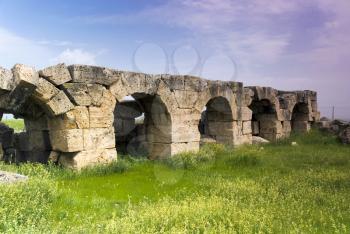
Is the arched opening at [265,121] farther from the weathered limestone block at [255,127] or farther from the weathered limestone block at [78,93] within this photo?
the weathered limestone block at [78,93]

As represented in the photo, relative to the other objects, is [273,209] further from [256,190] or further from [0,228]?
[0,228]

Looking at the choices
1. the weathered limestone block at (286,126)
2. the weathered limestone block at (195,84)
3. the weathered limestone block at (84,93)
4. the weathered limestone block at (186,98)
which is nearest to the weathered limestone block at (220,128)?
the weathered limestone block at (195,84)

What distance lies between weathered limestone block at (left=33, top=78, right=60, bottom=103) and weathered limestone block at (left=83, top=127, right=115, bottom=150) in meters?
1.29

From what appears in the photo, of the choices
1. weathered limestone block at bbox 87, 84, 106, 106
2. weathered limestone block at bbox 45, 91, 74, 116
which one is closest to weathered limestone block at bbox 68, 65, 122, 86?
weathered limestone block at bbox 87, 84, 106, 106

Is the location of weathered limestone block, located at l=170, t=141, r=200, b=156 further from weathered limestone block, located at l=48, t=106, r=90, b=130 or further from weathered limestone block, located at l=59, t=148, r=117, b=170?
weathered limestone block, located at l=48, t=106, r=90, b=130

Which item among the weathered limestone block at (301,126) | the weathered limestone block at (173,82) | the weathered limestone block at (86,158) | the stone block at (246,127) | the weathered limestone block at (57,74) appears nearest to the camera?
the weathered limestone block at (57,74)

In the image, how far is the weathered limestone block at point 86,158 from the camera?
10.6 metres

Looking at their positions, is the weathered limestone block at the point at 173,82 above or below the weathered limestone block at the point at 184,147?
above

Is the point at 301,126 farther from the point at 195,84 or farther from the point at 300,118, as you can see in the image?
the point at 195,84

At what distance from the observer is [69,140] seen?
10406 mm

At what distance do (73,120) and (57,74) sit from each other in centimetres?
124

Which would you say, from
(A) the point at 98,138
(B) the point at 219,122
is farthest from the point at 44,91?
(B) the point at 219,122

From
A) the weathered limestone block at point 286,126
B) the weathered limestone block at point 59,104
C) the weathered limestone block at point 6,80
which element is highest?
the weathered limestone block at point 6,80

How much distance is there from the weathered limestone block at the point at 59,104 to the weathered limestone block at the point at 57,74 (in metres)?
0.34
